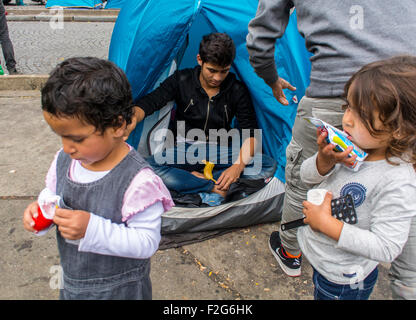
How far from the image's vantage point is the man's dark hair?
217 cm

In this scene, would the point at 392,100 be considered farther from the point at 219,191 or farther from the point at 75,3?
the point at 75,3

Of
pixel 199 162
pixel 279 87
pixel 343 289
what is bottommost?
pixel 199 162

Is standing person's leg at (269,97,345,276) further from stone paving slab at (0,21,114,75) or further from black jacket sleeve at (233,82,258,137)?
stone paving slab at (0,21,114,75)

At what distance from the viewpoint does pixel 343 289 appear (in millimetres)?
1158

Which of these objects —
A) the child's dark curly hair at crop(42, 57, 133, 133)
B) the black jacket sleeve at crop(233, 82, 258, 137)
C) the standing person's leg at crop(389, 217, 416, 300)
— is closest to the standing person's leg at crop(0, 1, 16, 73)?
the black jacket sleeve at crop(233, 82, 258, 137)

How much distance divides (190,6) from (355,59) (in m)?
1.33

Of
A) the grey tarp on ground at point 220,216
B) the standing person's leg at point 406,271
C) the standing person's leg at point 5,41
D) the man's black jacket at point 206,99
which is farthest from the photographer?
the standing person's leg at point 5,41

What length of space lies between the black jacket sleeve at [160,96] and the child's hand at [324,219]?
5.17 ft

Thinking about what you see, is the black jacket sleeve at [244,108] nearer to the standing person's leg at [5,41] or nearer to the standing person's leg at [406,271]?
the standing person's leg at [406,271]

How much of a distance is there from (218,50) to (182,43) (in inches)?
12.8

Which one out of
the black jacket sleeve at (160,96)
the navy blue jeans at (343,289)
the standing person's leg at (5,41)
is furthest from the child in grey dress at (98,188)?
the standing person's leg at (5,41)

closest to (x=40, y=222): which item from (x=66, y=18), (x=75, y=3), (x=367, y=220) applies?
(x=367, y=220)

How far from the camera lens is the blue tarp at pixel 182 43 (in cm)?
211
